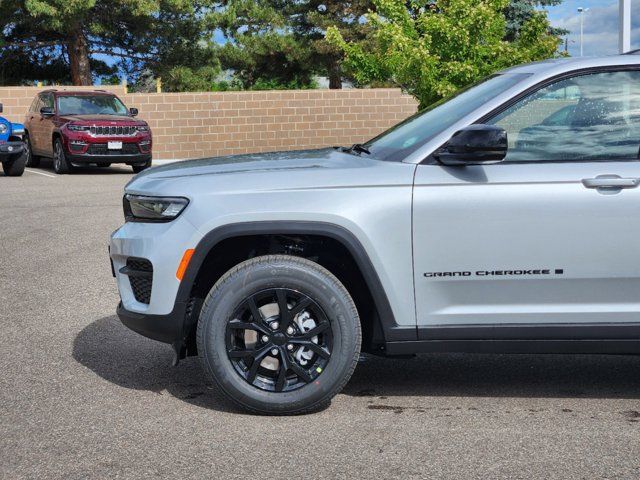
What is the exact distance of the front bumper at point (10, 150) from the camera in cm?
2138

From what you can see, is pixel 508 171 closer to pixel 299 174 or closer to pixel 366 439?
pixel 299 174

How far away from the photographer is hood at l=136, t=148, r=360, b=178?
5391 mm

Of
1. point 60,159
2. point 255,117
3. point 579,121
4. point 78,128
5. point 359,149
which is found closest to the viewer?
point 579,121

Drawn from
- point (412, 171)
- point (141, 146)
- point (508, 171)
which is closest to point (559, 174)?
point (508, 171)

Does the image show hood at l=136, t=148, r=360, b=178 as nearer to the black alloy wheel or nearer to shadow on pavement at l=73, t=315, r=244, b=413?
the black alloy wheel

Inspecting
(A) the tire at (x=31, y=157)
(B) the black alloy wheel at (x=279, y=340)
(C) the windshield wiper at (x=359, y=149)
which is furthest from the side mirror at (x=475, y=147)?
(A) the tire at (x=31, y=157)

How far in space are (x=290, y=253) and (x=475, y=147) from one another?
1.11m

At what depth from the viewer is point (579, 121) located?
17.5 ft

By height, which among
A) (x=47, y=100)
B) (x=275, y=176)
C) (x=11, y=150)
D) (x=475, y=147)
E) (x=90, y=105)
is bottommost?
(x=11, y=150)

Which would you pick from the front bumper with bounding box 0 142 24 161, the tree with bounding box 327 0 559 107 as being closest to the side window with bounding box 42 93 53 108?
the front bumper with bounding box 0 142 24 161

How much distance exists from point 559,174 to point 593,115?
1.42 ft

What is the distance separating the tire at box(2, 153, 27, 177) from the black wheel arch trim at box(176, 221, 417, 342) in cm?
1793

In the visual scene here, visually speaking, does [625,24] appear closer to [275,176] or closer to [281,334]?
[275,176]

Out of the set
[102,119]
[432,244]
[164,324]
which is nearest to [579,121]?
[432,244]
